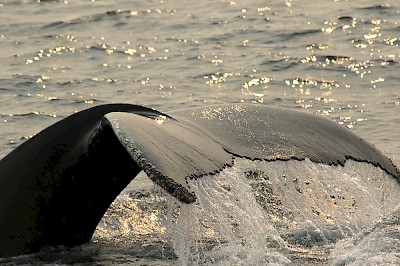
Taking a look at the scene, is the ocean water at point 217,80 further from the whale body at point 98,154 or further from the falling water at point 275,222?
the whale body at point 98,154

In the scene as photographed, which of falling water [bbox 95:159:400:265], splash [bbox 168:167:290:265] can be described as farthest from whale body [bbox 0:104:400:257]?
splash [bbox 168:167:290:265]

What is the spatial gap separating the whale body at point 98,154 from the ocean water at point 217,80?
12 cm

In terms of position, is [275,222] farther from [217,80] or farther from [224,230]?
[217,80]

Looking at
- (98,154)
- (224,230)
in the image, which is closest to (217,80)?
(224,230)

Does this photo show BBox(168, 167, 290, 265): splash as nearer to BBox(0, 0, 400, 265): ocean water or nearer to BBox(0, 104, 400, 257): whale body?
BBox(0, 0, 400, 265): ocean water

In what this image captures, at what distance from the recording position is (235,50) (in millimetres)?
16000

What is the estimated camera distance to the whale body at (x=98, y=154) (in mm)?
5379

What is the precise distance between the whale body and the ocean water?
0.12 meters

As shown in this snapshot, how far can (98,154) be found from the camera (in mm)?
5418

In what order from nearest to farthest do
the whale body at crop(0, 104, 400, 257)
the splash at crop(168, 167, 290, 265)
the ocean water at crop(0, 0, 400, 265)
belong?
the splash at crop(168, 167, 290, 265) < the whale body at crop(0, 104, 400, 257) < the ocean water at crop(0, 0, 400, 265)

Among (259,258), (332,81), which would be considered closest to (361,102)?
(332,81)

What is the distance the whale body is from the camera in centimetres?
538

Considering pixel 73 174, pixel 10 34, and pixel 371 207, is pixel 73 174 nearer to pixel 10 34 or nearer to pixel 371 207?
pixel 371 207

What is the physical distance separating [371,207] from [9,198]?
228 centimetres
